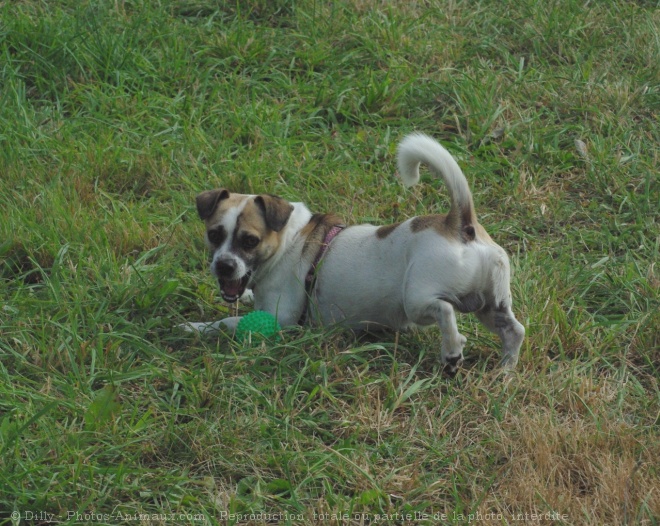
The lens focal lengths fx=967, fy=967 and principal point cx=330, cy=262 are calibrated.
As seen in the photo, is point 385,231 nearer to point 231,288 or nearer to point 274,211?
point 274,211

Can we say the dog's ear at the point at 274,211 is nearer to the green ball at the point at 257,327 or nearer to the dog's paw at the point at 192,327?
the green ball at the point at 257,327

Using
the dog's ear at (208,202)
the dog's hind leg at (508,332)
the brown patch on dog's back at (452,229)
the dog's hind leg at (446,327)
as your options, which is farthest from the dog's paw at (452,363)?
the dog's ear at (208,202)

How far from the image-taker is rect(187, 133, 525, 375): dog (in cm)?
427

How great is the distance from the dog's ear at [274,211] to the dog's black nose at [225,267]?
272 millimetres

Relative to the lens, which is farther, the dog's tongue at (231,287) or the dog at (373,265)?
the dog's tongue at (231,287)

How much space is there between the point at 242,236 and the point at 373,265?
25.9 inches

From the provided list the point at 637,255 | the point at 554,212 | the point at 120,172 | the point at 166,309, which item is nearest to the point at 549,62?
the point at 554,212

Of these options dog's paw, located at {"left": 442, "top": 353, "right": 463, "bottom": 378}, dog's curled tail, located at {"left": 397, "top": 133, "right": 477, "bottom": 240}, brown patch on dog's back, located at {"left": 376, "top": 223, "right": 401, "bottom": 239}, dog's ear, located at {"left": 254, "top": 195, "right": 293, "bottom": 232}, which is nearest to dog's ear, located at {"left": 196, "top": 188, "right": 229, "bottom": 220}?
dog's ear, located at {"left": 254, "top": 195, "right": 293, "bottom": 232}

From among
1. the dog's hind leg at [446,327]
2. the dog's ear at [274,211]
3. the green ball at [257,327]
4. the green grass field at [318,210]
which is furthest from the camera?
the dog's ear at [274,211]

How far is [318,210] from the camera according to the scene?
5684 millimetres

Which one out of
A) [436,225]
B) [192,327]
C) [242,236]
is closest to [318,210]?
[242,236]

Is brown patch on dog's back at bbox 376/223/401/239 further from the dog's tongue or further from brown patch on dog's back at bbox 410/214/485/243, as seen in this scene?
the dog's tongue

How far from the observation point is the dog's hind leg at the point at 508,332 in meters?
4.36

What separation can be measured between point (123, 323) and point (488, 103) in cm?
309
